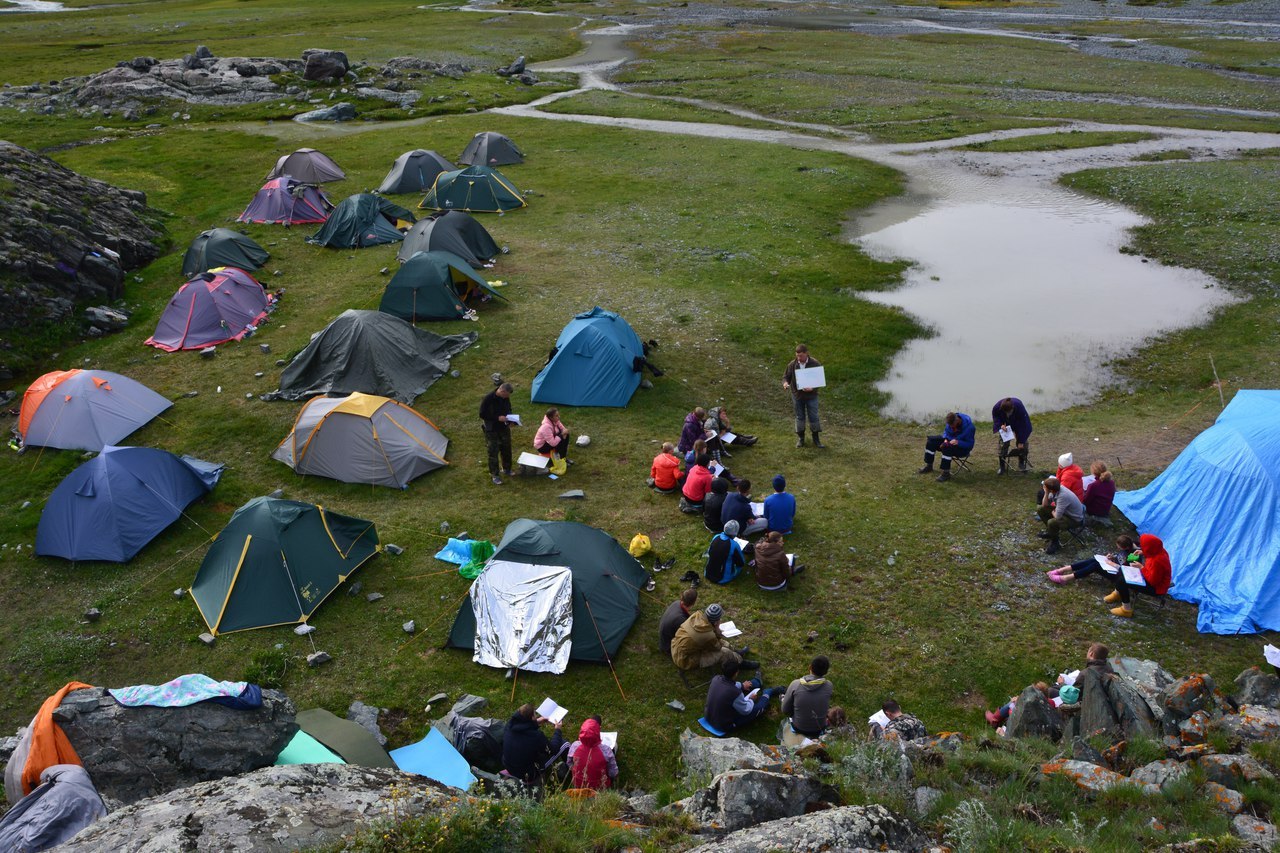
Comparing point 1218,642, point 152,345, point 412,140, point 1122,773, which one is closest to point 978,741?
point 1122,773

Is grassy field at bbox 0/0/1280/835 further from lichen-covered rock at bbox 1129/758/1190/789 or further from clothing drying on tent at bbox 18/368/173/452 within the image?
lichen-covered rock at bbox 1129/758/1190/789

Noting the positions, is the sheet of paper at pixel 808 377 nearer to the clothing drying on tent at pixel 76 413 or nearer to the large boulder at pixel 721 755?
the large boulder at pixel 721 755

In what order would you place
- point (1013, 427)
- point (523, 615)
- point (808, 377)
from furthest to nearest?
point (808, 377) < point (1013, 427) < point (523, 615)

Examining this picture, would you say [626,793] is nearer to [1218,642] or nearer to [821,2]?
[1218,642]

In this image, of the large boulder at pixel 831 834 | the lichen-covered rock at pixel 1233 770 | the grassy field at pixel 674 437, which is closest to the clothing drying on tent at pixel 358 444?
the grassy field at pixel 674 437

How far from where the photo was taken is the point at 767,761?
9836 millimetres

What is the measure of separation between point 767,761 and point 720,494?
749 centimetres

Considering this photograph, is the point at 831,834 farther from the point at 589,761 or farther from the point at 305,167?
the point at 305,167

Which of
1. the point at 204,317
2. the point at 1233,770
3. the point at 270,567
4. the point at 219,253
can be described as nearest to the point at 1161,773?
the point at 1233,770

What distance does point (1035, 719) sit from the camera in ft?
38.3

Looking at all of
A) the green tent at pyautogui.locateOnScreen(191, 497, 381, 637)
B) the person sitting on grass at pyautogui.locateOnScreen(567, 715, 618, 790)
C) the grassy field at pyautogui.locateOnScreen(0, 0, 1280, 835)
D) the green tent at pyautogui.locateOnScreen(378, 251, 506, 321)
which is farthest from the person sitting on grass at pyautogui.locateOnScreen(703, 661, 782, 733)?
the green tent at pyautogui.locateOnScreen(378, 251, 506, 321)

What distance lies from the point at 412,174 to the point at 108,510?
91.6ft

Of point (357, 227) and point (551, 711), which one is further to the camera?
point (357, 227)

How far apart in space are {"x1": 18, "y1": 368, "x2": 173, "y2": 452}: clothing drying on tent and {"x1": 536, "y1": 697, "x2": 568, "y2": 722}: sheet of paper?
15197 mm
